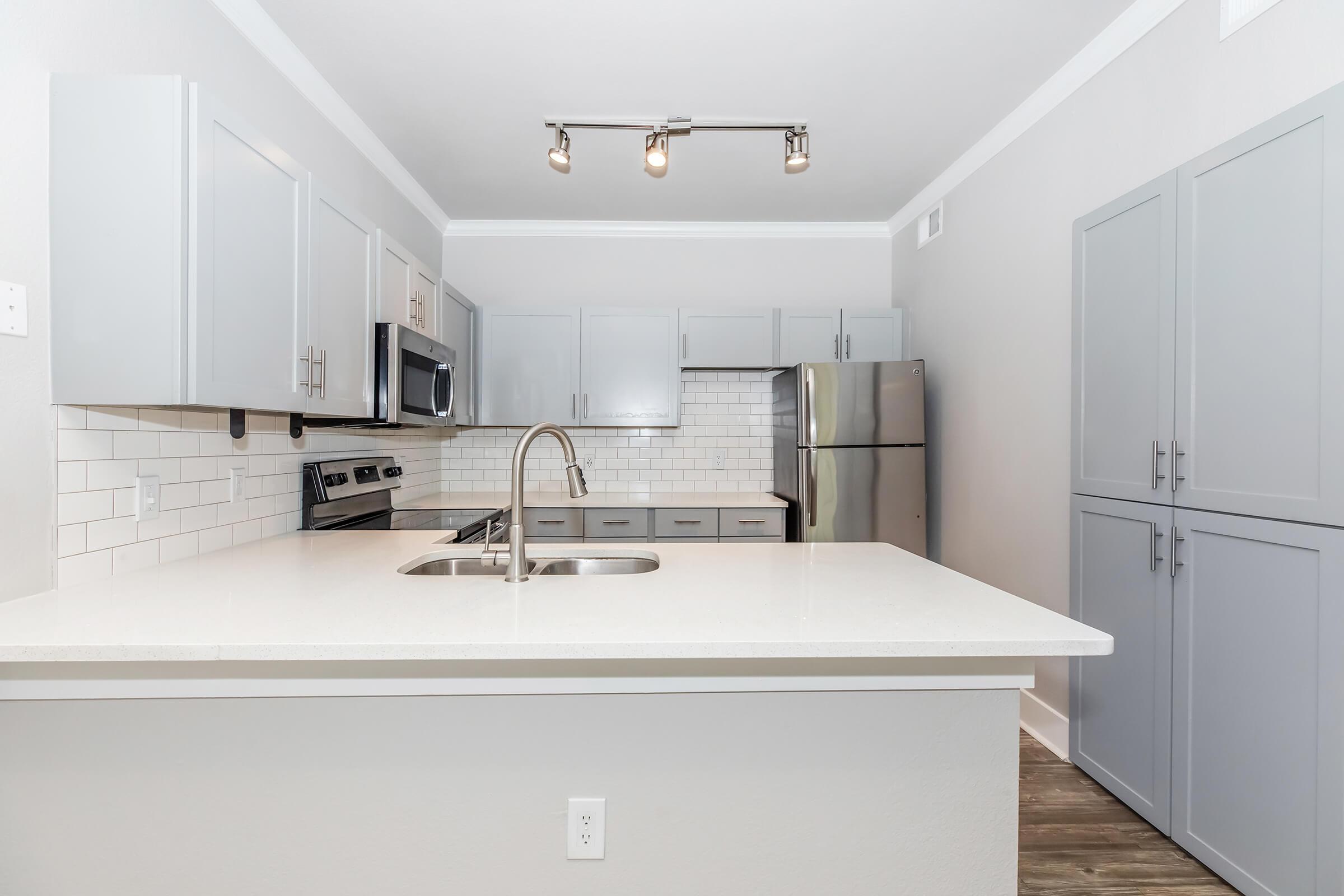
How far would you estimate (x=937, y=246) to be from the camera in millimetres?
3652

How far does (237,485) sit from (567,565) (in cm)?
114

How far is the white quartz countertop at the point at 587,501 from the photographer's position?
352cm

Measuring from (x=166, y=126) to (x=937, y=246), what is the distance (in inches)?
134

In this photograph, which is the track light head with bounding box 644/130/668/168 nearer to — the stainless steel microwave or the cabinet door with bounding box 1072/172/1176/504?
the stainless steel microwave

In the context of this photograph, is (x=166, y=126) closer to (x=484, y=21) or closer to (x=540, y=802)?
(x=484, y=21)

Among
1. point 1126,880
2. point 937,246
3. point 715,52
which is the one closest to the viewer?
point 1126,880

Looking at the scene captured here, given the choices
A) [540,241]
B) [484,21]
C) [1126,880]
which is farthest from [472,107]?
[1126,880]

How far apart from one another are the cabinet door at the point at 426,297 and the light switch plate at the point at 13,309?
150 cm

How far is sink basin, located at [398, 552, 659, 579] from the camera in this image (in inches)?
75.8

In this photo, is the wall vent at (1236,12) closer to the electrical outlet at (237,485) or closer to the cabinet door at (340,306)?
the cabinet door at (340,306)

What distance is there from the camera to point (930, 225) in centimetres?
373

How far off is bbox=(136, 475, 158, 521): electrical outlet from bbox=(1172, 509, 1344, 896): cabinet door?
2.93 metres

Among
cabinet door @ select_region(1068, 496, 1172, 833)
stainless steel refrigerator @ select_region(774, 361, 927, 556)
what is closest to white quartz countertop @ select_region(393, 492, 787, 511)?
stainless steel refrigerator @ select_region(774, 361, 927, 556)

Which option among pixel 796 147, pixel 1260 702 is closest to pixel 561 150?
pixel 796 147
